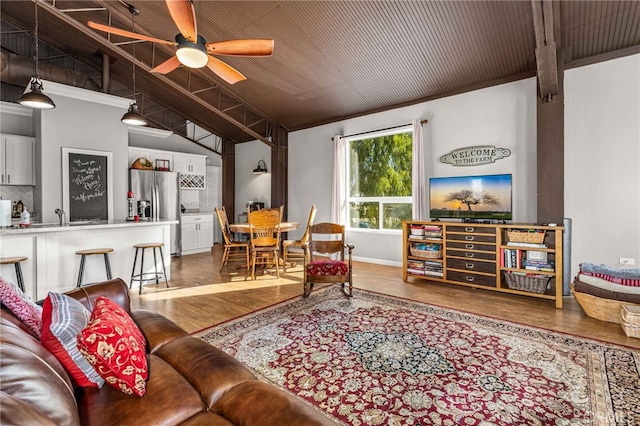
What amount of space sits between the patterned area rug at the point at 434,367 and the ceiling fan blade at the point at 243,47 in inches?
107

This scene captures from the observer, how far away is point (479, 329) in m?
2.85

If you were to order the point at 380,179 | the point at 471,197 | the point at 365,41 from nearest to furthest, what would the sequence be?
1. the point at 365,41
2. the point at 471,197
3. the point at 380,179

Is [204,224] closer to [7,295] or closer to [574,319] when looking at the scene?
[7,295]

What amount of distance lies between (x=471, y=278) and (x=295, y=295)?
2.31 metres

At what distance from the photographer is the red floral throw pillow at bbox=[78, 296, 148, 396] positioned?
116 cm

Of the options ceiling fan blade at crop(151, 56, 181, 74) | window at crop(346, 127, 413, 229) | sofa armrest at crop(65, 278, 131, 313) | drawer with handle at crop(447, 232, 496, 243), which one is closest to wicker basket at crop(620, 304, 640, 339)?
drawer with handle at crop(447, 232, 496, 243)

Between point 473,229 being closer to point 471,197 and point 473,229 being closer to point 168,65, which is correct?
point 471,197

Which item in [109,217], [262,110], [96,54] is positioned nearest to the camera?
[109,217]

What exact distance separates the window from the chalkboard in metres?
4.51

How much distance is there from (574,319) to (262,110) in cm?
620

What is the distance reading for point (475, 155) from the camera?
186 inches

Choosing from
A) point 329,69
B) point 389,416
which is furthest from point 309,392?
point 329,69

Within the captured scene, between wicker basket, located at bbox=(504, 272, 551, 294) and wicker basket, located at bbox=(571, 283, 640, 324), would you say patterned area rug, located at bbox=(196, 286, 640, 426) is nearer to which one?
wicker basket, located at bbox=(571, 283, 640, 324)

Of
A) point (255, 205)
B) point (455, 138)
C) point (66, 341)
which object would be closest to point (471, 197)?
point (455, 138)
